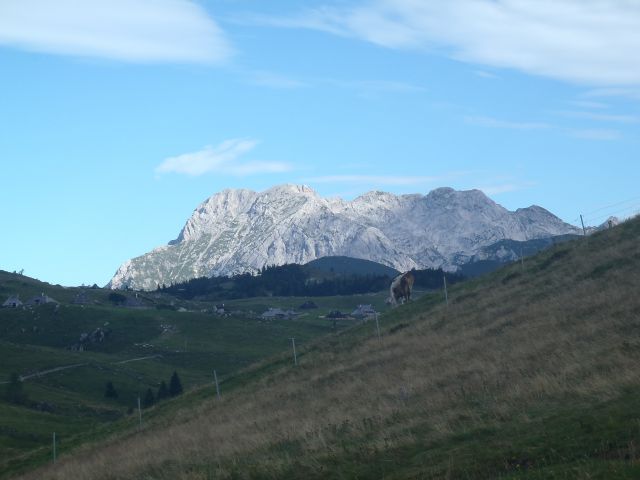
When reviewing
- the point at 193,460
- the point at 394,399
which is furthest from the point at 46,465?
the point at 394,399

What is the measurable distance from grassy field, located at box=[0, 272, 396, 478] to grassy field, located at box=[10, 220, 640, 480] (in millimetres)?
11104

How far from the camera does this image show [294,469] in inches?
804

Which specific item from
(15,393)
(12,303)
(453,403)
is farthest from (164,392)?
(12,303)

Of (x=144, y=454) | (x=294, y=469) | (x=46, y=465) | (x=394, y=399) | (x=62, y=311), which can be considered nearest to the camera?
(x=294, y=469)

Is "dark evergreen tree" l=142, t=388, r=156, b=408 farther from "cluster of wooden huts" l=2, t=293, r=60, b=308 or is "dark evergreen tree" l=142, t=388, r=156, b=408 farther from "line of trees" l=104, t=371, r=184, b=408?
"cluster of wooden huts" l=2, t=293, r=60, b=308

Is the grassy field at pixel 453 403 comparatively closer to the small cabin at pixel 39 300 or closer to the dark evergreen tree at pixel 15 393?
the dark evergreen tree at pixel 15 393

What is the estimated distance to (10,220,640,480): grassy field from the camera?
17688 mm

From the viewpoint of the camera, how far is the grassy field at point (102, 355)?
6150 cm

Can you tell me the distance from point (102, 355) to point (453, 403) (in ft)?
342

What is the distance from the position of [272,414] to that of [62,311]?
130 m

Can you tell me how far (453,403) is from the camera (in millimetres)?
25016

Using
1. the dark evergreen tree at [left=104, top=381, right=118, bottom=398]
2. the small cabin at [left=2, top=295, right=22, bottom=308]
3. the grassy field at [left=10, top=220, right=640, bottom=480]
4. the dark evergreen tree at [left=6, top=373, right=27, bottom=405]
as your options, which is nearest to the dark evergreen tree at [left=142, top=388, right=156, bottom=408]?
the dark evergreen tree at [left=104, top=381, right=118, bottom=398]

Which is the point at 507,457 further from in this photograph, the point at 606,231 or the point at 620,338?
the point at 606,231

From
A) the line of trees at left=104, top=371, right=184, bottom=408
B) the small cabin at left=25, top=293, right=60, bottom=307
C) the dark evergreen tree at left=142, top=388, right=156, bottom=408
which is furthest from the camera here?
the small cabin at left=25, top=293, right=60, bottom=307
